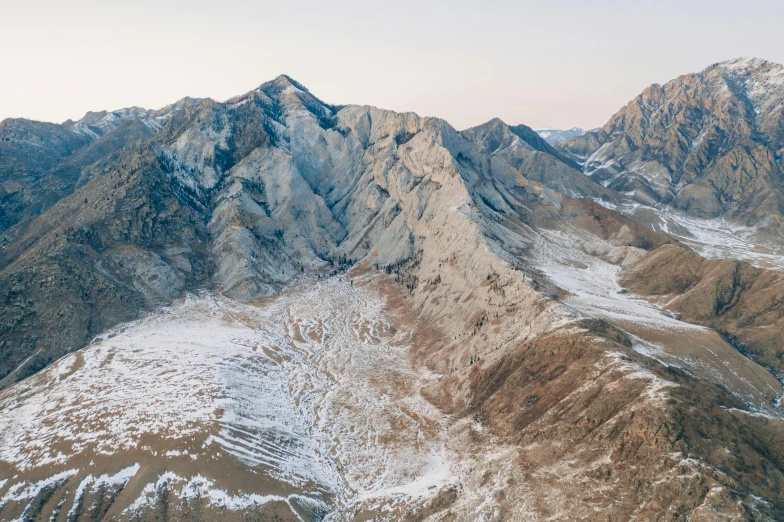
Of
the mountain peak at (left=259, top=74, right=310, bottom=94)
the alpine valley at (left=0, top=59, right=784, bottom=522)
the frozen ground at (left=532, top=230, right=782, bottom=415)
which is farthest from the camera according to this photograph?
the mountain peak at (left=259, top=74, right=310, bottom=94)

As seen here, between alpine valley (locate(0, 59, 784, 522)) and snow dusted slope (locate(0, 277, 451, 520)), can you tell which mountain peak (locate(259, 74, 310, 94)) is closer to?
alpine valley (locate(0, 59, 784, 522))

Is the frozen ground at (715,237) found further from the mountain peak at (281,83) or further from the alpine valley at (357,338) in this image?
the mountain peak at (281,83)

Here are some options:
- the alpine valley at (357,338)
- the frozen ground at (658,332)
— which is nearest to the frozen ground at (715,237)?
the alpine valley at (357,338)

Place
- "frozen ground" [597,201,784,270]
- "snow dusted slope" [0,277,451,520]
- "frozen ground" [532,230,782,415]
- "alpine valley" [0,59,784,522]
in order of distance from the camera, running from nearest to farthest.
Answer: "alpine valley" [0,59,784,522] → "snow dusted slope" [0,277,451,520] → "frozen ground" [532,230,782,415] → "frozen ground" [597,201,784,270]

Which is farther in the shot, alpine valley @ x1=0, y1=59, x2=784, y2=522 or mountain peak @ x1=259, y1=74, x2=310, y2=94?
mountain peak @ x1=259, y1=74, x2=310, y2=94

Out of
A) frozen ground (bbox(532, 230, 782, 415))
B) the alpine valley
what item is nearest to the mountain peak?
the alpine valley

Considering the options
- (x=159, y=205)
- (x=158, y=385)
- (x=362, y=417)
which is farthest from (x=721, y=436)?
(x=159, y=205)

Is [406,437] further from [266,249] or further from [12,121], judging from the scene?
[12,121]

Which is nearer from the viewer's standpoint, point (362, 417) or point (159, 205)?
point (362, 417)
